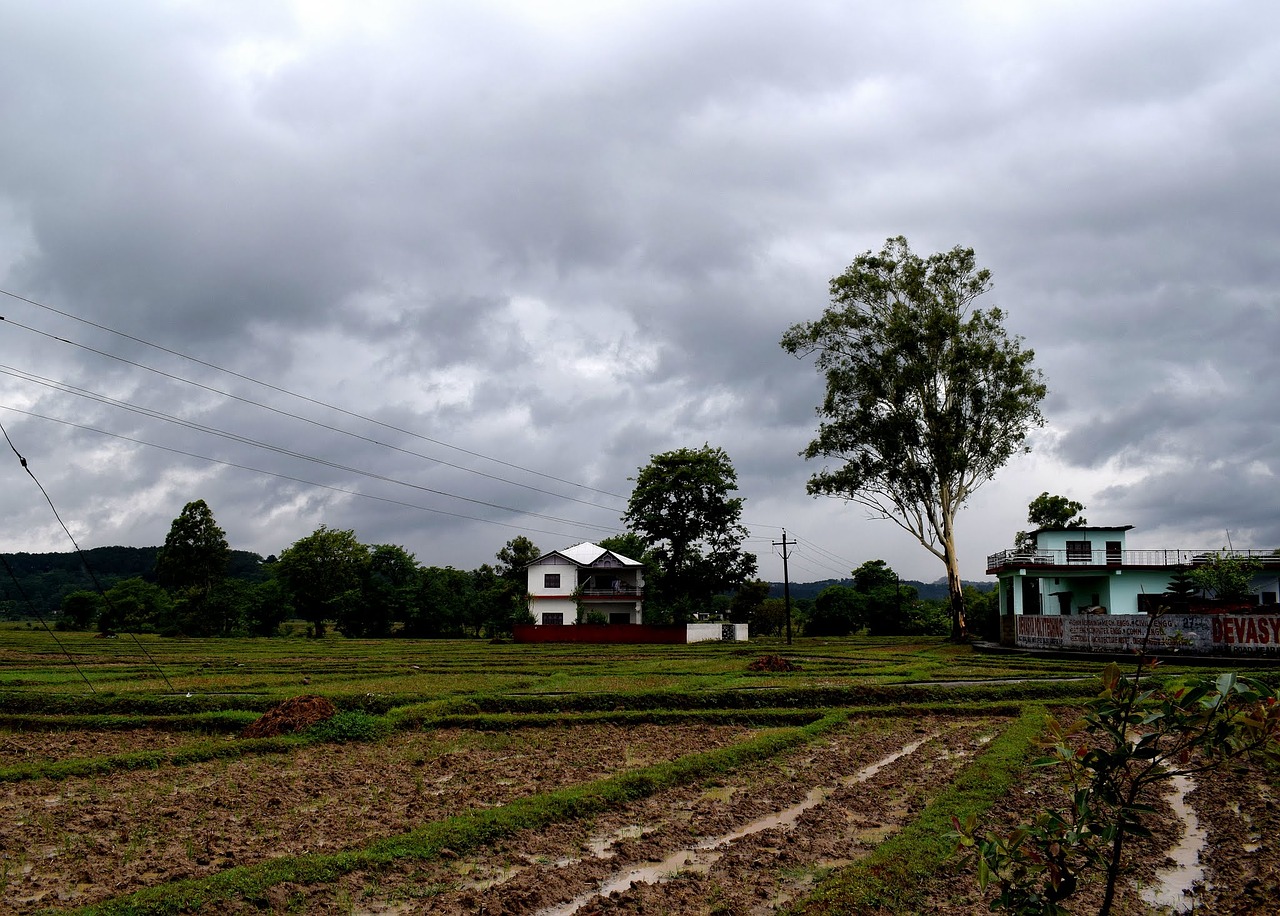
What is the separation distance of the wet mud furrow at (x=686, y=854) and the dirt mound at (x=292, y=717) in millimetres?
9537

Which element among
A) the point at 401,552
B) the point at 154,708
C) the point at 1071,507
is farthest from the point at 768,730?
the point at 401,552

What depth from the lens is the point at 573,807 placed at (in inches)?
453

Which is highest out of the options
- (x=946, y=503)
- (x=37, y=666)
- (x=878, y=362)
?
(x=878, y=362)

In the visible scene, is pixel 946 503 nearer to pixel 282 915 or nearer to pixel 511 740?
pixel 511 740

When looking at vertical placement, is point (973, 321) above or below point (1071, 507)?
above

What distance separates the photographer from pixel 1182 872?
9125 mm

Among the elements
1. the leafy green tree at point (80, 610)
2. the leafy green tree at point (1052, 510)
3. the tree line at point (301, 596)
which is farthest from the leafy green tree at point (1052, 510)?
the leafy green tree at point (80, 610)

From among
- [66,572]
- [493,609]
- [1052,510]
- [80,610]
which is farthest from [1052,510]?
[66,572]

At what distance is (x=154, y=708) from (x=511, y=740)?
10.5 m

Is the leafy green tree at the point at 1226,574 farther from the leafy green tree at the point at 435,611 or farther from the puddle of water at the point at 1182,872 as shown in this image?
the leafy green tree at the point at 435,611

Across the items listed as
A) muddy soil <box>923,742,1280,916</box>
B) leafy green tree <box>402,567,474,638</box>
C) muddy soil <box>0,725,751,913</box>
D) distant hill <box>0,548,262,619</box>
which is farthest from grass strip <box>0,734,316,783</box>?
distant hill <box>0,548,262,619</box>

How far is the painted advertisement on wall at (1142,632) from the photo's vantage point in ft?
111

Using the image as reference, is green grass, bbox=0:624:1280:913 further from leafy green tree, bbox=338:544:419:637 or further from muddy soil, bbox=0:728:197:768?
leafy green tree, bbox=338:544:419:637

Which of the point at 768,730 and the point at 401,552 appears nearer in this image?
the point at 768,730
